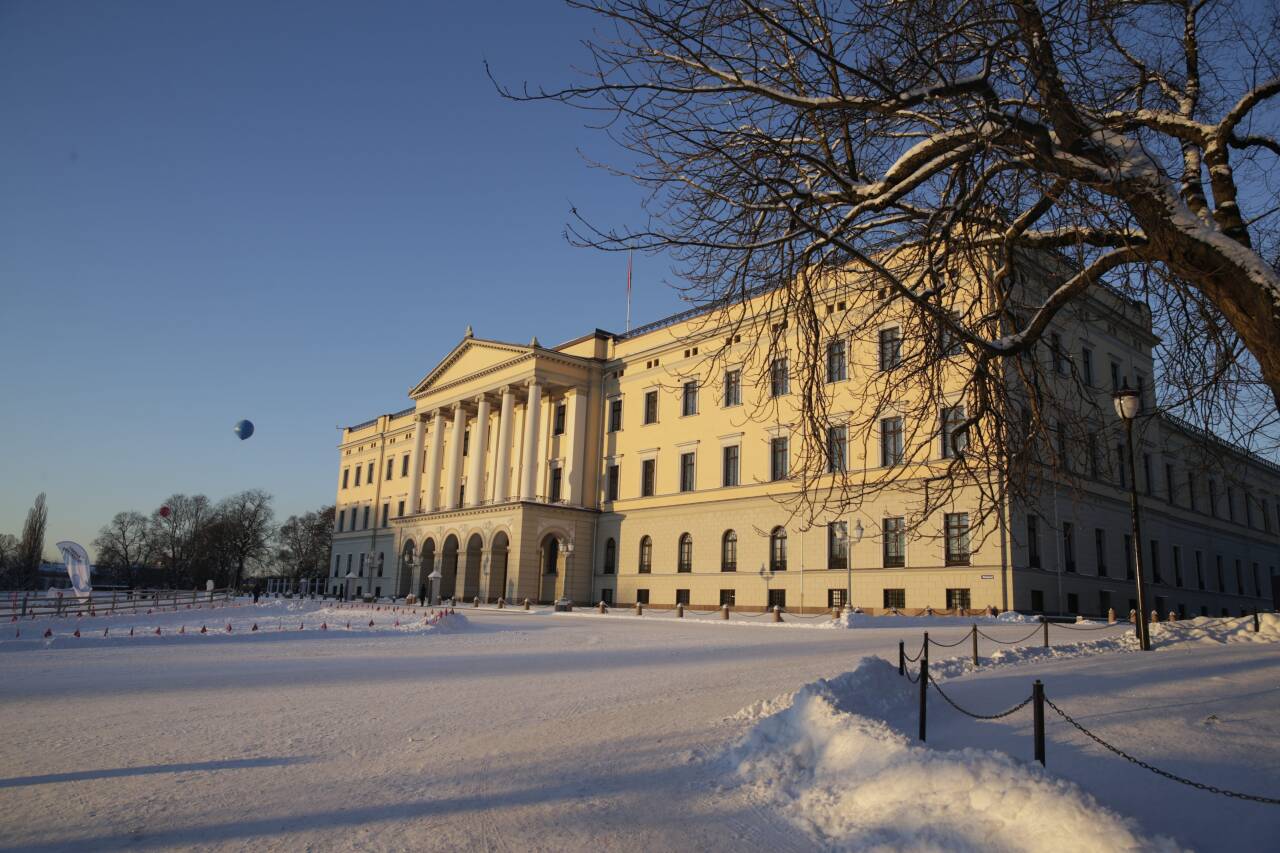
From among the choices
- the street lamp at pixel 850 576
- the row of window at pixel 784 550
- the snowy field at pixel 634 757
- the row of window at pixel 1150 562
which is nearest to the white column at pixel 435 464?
the row of window at pixel 784 550

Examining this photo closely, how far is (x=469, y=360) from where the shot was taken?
60.9 meters

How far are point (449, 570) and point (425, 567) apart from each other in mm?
2795

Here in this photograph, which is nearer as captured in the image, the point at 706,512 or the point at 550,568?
the point at 706,512

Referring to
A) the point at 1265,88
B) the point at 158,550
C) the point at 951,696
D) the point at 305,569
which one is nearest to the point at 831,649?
the point at 951,696

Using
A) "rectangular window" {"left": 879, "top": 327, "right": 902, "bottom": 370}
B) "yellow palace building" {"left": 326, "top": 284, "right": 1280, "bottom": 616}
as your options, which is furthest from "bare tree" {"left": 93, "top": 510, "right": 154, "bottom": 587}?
"rectangular window" {"left": 879, "top": 327, "right": 902, "bottom": 370}

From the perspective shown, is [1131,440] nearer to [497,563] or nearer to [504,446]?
[504,446]

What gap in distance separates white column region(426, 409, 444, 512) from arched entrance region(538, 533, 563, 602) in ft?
37.7

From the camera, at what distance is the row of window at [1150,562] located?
3447cm

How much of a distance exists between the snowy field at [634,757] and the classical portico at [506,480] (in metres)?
35.9

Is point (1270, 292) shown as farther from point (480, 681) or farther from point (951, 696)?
point (480, 681)

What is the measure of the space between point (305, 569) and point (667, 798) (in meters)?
116

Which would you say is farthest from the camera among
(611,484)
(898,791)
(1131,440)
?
(611,484)

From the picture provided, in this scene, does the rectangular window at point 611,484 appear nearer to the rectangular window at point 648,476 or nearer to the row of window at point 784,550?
the rectangular window at point 648,476

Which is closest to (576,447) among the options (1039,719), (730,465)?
(730,465)
